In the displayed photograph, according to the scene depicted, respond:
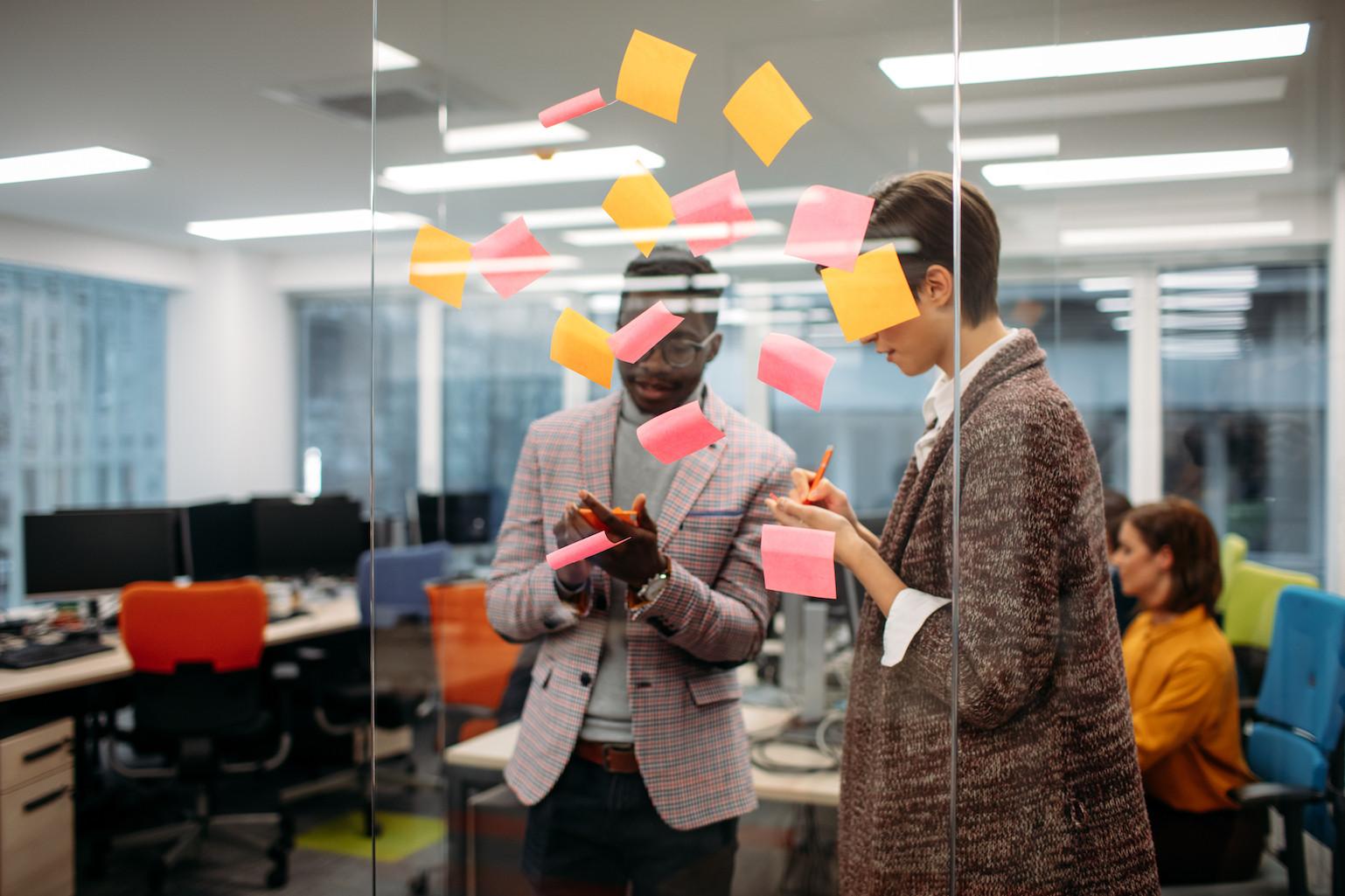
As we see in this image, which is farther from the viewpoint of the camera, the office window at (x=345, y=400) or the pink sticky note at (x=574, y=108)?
the office window at (x=345, y=400)

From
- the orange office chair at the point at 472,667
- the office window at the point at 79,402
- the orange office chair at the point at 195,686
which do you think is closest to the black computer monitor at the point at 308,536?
the office window at the point at 79,402

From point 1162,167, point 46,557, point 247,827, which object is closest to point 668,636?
point 1162,167

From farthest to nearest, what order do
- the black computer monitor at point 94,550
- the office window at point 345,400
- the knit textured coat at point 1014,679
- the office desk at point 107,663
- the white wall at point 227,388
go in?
the office window at point 345,400 < the white wall at point 227,388 < the black computer monitor at point 94,550 < the office desk at point 107,663 < the knit textured coat at point 1014,679

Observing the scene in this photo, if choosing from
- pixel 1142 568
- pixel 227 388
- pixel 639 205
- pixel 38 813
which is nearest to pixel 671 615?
pixel 639 205

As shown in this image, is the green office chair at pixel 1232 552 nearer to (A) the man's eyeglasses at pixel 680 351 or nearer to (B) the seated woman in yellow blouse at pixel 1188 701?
(B) the seated woman in yellow blouse at pixel 1188 701

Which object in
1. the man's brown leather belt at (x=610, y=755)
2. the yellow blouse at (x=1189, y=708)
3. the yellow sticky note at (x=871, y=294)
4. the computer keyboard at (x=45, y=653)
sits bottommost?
the computer keyboard at (x=45, y=653)

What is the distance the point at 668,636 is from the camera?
1.11 meters

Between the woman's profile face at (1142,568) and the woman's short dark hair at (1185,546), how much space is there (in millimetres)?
11

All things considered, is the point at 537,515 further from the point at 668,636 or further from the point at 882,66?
the point at 882,66

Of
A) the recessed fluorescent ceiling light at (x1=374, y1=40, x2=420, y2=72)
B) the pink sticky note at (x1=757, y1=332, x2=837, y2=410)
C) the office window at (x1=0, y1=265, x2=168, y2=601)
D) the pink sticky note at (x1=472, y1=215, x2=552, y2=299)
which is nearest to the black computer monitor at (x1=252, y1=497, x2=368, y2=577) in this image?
the office window at (x1=0, y1=265, x2=168, y2=601)

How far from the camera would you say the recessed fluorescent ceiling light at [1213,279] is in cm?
281

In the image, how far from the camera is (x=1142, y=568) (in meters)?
1.94

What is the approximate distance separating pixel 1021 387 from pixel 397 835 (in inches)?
117

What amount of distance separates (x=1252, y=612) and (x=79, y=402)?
196 inches
